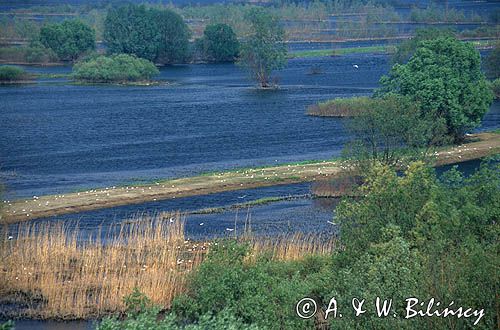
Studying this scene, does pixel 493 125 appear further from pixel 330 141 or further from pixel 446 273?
pixel 446 273

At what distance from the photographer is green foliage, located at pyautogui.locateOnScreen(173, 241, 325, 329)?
28.0 metres

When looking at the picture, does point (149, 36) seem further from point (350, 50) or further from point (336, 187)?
point (336, 187)

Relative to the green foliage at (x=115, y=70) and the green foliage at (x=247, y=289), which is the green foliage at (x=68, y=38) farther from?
the green foliage at (x=247, y=289)

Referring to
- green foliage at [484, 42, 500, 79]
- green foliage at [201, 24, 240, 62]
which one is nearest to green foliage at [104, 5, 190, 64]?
green foliage at [201, 24, 240, 62]

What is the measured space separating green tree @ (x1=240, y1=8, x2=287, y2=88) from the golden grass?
70.7 meters

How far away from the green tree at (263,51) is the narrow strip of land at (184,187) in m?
44.5

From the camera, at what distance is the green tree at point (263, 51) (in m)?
→ 107

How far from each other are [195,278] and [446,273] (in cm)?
902

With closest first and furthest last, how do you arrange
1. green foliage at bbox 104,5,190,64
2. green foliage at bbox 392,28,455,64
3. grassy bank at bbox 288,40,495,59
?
green foliage at bbox 392,28,455,64 → green foliage at bbox 104,5,190,64 → grassy bank at bbox 288,40,495,59

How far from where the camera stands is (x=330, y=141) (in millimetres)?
70938

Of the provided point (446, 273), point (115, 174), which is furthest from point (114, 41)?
point (446, 273)

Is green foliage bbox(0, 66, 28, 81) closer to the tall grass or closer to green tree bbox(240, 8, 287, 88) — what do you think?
green tree bbox(240, 8, 287, 88)

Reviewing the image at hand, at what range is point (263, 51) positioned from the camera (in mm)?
106750

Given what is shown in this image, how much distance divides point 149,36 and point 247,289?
108 meters
